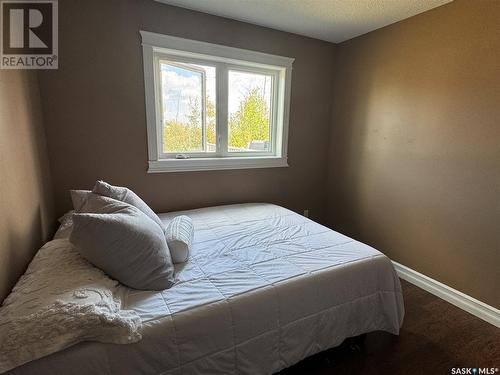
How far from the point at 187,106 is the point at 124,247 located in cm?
175

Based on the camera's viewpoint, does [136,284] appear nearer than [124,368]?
No

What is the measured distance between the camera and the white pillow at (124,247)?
111 cm

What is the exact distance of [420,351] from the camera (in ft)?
5.28

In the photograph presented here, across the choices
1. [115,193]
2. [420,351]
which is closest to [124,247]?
[115,193]

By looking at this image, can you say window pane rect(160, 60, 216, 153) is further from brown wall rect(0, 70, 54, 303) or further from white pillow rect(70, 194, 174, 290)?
white pillow rect(70, 194, 174, 290)

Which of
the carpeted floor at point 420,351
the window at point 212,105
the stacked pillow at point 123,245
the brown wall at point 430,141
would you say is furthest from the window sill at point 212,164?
the carpeted floor at point 420,351

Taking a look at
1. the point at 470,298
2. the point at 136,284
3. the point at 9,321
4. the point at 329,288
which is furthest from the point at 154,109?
the point at 470,298

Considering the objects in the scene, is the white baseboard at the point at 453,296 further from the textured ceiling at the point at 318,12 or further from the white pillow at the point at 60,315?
the white pillow at the point at 60,315

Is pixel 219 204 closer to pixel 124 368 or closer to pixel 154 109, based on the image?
pixel 154 109

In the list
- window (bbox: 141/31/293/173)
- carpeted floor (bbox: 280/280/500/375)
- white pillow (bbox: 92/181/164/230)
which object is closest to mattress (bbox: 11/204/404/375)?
carpeted floor (bbox: 280/280/500/375)

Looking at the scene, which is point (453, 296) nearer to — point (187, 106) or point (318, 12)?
point (318, 12)

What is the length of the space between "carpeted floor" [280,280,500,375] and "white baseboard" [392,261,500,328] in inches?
2.3

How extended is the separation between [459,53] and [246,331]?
2.49m

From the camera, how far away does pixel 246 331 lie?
1.17 m
